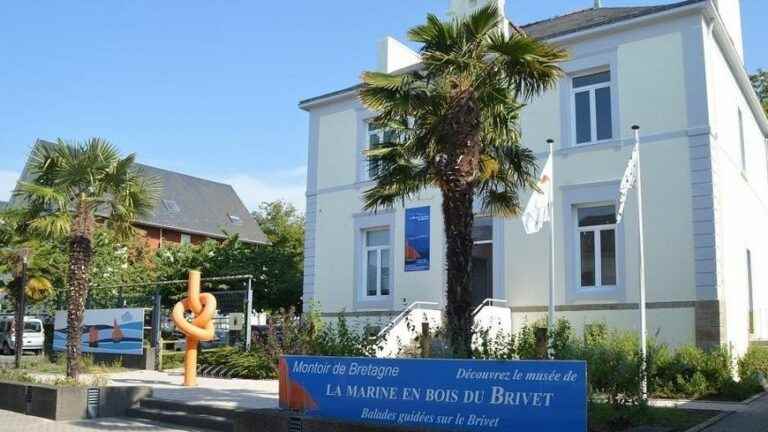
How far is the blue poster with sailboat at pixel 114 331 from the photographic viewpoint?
23.7 meters

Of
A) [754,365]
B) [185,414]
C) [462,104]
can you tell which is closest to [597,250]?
[754,365]

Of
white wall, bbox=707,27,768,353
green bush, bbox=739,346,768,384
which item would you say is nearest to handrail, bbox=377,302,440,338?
white wall, bbox=707,27,768,353

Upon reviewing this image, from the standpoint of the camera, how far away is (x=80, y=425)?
13.1 metres

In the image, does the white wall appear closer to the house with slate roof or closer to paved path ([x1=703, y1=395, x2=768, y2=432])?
paved path ([x1=703, y1=395, x2=768, y2=432])

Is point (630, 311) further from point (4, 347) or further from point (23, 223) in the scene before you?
point (4, 347)

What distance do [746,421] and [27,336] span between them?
31117 mm

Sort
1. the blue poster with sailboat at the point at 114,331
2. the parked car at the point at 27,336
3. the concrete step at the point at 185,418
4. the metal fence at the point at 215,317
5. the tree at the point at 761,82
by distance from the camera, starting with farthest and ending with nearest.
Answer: the tree at the point at 761,82, the parked car at the point at 27,336, the blue poster with sailboat at the point at 114,331, the metal fence at the point at 215,317, the concrete step at the point at 185,418

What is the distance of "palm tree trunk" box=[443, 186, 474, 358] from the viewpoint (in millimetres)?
11508

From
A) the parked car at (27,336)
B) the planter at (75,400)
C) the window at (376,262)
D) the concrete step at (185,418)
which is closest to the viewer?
the concrete step at (185,418)

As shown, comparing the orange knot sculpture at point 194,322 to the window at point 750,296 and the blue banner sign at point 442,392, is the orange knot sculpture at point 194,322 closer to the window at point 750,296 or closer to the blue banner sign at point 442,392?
the blue banner sign at point 442,392

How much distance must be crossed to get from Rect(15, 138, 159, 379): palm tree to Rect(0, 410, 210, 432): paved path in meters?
2.60

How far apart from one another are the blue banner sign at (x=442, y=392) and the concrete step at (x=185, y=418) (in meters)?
1.95

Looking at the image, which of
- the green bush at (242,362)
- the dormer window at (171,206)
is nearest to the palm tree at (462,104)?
the green bush at (242,362)

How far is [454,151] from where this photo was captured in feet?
41.2
